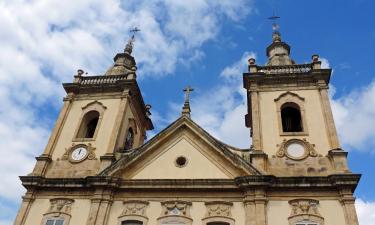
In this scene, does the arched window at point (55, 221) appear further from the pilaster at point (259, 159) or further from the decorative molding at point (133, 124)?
the pilaster at point (259, 159)

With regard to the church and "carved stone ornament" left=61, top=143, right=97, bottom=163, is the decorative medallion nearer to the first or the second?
the church

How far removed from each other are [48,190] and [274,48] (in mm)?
16274

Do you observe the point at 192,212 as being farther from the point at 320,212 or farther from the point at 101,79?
the point at 101,79

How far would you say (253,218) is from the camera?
668 inches

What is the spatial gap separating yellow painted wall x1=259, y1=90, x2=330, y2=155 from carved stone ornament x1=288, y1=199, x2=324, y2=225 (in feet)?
9.37

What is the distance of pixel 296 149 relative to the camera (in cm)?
1950

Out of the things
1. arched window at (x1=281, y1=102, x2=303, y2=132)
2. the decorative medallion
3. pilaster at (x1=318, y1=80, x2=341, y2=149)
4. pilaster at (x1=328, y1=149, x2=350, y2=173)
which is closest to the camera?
pilaster at (x1=328, y1=149, x2=350, y2=173)

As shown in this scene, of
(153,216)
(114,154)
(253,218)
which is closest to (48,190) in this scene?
(114,154)

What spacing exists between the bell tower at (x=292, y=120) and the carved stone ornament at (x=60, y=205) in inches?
343

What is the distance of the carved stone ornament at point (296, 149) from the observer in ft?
62.9

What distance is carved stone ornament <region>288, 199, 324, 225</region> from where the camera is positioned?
16.8 meters

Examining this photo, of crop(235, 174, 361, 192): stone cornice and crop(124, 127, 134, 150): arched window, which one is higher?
crop(124, 127, 134, 150): arched window

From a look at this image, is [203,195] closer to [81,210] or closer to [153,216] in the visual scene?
[153,216]

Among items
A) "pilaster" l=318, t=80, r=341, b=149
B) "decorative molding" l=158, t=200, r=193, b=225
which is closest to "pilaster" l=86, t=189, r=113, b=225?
"decorative molding" l=158, t=200, r=193, b=225
